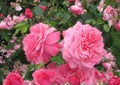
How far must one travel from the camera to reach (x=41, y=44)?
4.87ft

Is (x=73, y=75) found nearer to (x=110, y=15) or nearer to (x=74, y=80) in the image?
(x=74, y=80)

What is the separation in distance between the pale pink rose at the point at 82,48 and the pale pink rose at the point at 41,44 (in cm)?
5

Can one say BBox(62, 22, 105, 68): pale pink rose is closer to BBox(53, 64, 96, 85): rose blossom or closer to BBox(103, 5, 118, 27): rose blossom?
BBox(53, 64, 96, 85): rose blossom

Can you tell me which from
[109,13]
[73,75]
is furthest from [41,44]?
[109,13]

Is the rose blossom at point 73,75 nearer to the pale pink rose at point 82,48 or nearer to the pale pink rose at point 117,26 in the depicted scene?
the pale pink rose at point 82,48

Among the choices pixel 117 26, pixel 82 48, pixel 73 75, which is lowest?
pixel 117 26

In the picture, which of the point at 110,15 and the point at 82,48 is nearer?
the point at 82,48

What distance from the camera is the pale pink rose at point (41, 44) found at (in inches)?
58.5

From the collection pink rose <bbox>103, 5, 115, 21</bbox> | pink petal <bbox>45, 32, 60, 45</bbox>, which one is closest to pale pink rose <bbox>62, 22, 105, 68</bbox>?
pink petal <bbox>45, 32, 60, 45</bbox>

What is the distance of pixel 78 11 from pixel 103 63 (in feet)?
1.72

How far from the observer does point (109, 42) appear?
2705 millimetres

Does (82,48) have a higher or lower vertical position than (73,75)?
higher

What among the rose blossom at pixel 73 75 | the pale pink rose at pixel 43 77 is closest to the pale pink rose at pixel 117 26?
the rose blossom at pixel 73 75

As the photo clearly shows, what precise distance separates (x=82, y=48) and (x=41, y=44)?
155 mm
